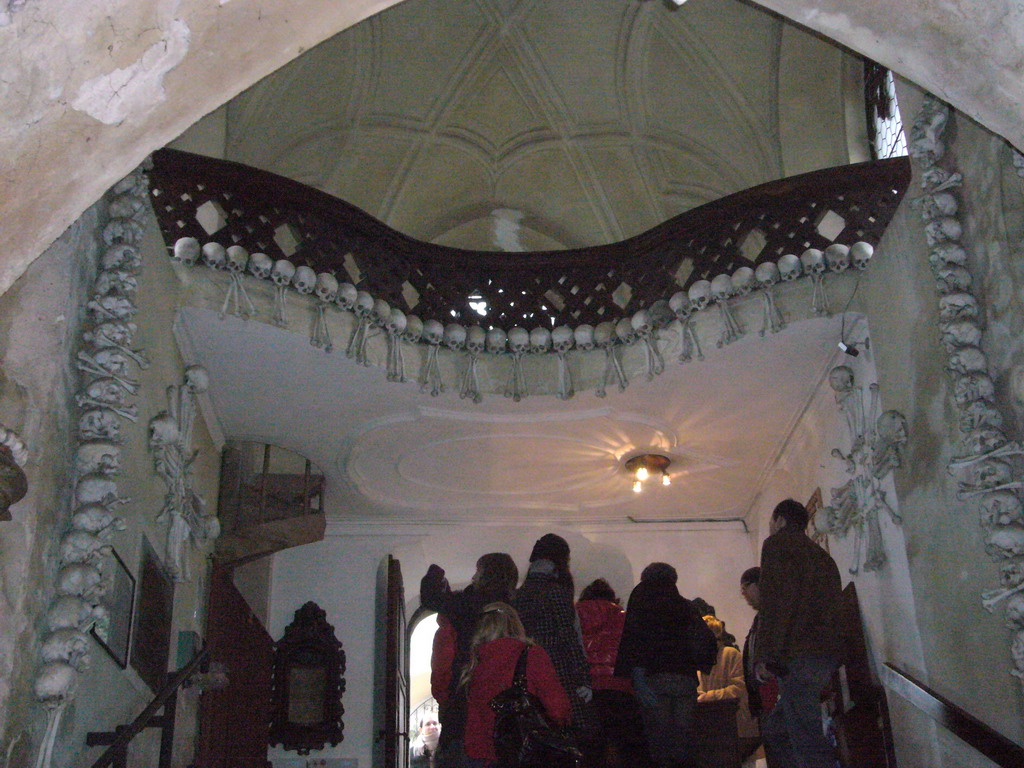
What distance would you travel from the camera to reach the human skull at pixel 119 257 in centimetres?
573

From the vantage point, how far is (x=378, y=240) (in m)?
8.33

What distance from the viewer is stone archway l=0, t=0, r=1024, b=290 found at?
117 inches

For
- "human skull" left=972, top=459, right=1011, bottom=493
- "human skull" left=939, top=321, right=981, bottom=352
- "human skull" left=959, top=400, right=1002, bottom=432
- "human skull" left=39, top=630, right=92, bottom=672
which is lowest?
"human skull" left=39, top=630, right=92, bottom=672

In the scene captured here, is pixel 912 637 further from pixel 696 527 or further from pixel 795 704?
pixel 696 527

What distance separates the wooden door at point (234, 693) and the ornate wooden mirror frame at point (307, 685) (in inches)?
17.8

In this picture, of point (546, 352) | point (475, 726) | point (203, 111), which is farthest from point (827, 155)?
point (203, 111)

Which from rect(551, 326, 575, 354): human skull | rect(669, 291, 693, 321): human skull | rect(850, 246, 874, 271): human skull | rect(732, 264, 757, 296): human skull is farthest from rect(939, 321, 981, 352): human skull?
rect(551, 326, 575, 354): human skull

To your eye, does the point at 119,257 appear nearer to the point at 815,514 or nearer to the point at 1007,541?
the point at 1007,541

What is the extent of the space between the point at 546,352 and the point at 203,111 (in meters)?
5.36

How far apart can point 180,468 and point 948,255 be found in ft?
15.0

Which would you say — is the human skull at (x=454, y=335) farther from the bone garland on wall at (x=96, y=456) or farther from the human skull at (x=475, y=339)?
the bone garland on wall at (x=96, y=456)

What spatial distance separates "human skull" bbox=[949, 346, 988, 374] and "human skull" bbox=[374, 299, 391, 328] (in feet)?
12.8

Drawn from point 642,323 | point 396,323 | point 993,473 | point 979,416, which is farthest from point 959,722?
point 396,323

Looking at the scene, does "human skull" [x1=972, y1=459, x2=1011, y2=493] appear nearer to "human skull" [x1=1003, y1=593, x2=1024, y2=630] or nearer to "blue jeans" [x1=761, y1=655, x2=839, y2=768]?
"human skull" [x1=1003, y1=593, x2=1024, y2=630]
